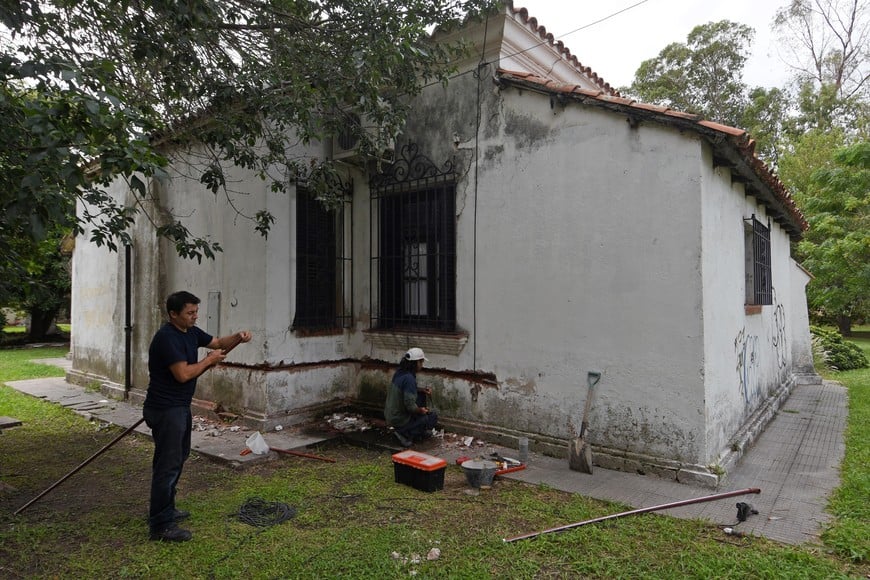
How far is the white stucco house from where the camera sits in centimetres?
503

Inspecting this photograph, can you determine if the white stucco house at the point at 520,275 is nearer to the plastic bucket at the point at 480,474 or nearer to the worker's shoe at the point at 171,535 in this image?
the plastic bucket at the point at 480,474

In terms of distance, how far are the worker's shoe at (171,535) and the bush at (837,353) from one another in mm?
16179

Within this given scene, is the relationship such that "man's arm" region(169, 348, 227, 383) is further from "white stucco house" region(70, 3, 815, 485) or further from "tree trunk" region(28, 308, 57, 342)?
"tree trunk" region(28, 308, 57, 342)

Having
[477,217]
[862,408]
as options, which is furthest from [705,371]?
[862,408]

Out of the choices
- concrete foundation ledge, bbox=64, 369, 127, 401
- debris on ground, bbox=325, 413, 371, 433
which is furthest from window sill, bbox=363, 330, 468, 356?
concrete foundation ledge, bbox=64, 369, 127, 401

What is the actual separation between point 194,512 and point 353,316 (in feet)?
12.4

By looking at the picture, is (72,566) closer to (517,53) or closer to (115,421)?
(115,421)

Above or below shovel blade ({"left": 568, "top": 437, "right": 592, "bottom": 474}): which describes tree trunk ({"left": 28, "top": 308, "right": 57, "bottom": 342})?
above

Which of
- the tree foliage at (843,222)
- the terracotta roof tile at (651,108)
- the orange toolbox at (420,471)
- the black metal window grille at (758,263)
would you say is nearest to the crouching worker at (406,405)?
the orange toolbox at (420,471)

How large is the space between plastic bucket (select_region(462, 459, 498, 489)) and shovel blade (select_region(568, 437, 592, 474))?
3.16 ft

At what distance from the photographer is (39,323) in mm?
20281

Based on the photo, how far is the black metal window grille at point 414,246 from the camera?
6699 millimetres

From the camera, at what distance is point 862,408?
333 inches

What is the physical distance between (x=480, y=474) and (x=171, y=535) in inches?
102
